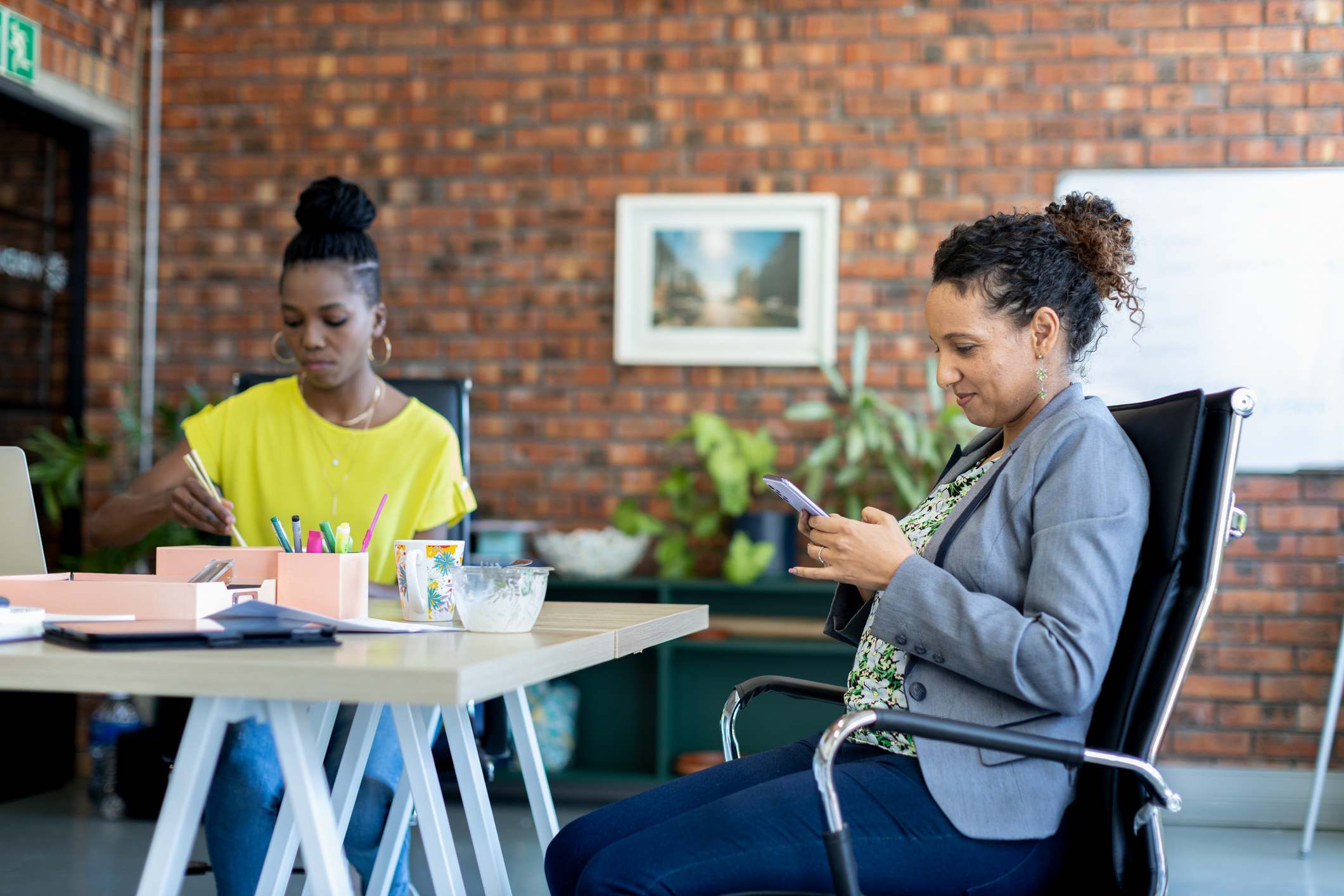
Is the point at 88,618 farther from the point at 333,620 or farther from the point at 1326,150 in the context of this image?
the point at 1326,150

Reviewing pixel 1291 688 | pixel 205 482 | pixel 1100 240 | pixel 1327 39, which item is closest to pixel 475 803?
pixel 205 482

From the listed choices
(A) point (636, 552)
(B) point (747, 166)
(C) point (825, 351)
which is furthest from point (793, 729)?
(B) point (747, 166)

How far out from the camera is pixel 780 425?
401 centimetres

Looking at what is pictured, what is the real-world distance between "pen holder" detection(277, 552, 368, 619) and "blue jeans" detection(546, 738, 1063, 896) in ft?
1.44

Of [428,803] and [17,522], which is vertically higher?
[17,522]

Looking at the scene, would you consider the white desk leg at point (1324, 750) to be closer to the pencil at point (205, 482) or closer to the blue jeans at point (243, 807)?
the blue jeans at point (243, 807)

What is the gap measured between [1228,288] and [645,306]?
6.08ft

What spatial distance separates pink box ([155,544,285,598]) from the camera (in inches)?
60.6

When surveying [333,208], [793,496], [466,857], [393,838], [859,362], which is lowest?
[466,857]

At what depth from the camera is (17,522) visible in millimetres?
1582

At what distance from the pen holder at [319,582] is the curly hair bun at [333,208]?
43.9 inches

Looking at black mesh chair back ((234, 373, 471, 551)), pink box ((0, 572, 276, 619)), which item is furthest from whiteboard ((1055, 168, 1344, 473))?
pink box ((0, 572, 276, 619))

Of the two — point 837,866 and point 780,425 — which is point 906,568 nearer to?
point 837,866

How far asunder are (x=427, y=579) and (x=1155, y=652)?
89 cm
